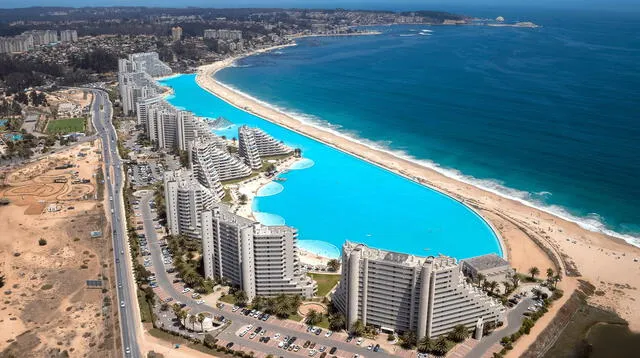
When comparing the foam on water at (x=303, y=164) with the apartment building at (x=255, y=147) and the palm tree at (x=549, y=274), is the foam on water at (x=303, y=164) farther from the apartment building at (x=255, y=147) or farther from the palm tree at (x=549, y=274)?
the palm tree at (x=549, y=274)

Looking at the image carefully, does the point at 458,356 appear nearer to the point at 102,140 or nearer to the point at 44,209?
the point at 44,209

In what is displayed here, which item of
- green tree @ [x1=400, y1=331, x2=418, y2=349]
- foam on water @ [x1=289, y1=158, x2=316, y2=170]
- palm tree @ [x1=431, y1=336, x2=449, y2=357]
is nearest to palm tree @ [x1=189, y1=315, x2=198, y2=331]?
green tree @ [x1=400, y1=331, x2=418, y2=349]

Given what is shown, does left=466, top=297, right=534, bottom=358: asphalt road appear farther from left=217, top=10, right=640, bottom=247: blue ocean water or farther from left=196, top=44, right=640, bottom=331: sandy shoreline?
left=217, top=10, right=640, bottom=247: blue ocean water

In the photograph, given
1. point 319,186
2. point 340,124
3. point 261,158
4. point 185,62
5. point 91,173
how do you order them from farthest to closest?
point 185,62, point 340,124, point 261,158, point 91,173, point 319,186

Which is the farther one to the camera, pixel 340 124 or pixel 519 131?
pixel 340 124

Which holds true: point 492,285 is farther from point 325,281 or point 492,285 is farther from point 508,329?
point 325,281

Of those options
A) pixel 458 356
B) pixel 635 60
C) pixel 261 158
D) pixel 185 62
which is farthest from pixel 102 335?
pixel 635 60
